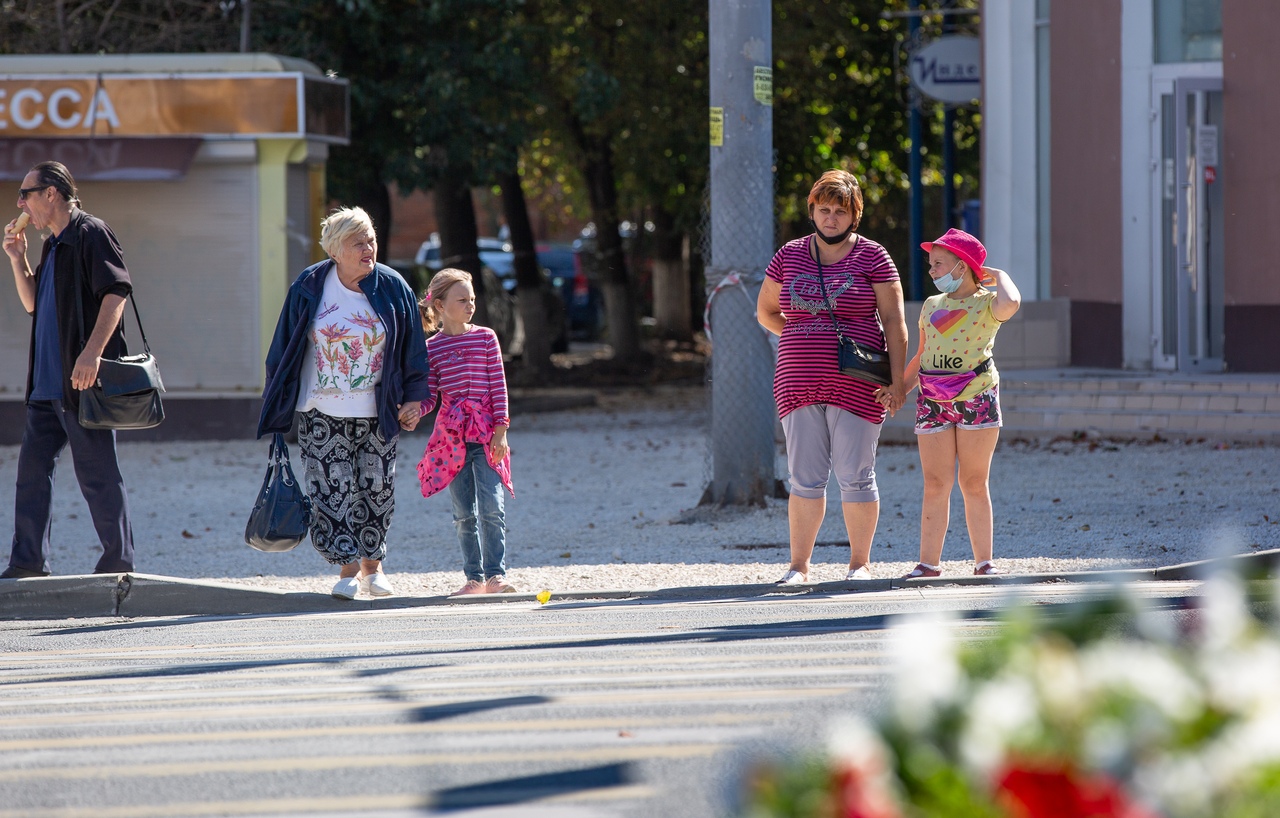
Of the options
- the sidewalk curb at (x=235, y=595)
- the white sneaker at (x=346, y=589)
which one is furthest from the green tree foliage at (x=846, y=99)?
the white sneaker at (x=346, y=589)

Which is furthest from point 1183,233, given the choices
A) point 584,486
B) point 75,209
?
point 75,209

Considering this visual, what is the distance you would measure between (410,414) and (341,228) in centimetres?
87

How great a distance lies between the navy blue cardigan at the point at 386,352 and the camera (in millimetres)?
7250

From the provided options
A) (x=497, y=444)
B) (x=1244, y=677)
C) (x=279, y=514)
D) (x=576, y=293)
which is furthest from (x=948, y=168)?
(x=1244, y=677)

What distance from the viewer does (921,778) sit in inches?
88.0

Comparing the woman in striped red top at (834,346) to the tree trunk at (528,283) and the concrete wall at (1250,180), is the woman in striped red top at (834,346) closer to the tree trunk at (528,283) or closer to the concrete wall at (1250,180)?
the concrete wall at (1250,180)

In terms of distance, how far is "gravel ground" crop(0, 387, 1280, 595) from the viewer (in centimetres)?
830

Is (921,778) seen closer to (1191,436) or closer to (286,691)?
(286,691)

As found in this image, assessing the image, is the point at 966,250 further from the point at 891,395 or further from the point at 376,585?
the point at 376,585

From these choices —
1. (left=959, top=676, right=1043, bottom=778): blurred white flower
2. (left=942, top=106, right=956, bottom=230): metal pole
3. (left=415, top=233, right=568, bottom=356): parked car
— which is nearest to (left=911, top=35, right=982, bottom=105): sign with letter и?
(left=942, top=106, right=956, bottom=230): metal pole

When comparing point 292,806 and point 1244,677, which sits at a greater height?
point 1244,677

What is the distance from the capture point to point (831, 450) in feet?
24.0

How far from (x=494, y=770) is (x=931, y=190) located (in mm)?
24747

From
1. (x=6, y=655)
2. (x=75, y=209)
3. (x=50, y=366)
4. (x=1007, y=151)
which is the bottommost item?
(x=6, y=655)
